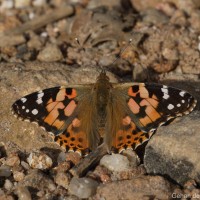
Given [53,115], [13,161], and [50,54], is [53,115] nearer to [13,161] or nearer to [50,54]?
[13,161]

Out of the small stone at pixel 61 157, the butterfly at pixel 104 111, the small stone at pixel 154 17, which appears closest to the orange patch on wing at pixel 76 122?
the butterfly at pixel 104 111

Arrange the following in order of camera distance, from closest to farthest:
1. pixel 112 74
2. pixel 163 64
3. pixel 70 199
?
pixel 70 199 < pixel 112 74 < pixel 163 64

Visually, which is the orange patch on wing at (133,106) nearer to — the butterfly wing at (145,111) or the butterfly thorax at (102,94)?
the butterfly wing at (145,111)

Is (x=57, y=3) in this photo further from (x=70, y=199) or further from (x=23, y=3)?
(x=70, y=199)

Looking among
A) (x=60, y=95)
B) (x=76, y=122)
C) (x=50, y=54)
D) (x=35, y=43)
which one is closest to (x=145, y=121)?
(x=76, y=122)

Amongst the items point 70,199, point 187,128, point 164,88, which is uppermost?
point 164,88

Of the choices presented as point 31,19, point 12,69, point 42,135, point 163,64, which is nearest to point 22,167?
point 42,135

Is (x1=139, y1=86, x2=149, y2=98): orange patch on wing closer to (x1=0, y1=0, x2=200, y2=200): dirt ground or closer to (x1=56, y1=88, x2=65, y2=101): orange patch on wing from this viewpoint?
(x1=0, y1=0, x2=200, y2=200): dirt ground
